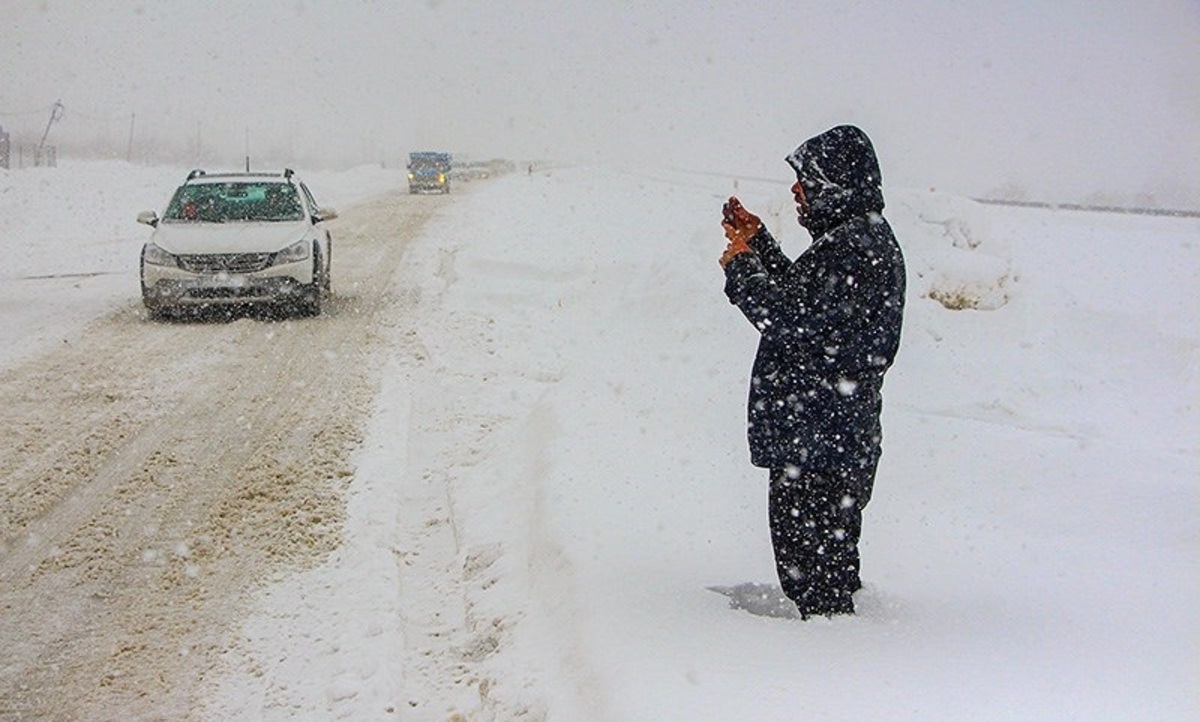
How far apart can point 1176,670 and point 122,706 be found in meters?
3.89

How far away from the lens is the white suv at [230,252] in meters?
10.8

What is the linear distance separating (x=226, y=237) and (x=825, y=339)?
923cm

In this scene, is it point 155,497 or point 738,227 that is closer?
point 738,227

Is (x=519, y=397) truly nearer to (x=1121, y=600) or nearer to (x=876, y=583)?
(x=876, y=583)

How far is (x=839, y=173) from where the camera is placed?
141 inches

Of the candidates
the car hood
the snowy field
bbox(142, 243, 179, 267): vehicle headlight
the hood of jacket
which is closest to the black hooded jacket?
the hood of jacket

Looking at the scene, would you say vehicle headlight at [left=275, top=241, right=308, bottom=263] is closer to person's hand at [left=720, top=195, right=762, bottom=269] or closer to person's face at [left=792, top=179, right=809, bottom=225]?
person's hand at [left=720, top=195, right=762, bottom=269]

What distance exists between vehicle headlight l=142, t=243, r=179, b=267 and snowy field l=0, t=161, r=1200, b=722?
118 centimetres

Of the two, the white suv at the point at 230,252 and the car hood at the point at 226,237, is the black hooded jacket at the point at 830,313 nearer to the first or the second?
the white suv at the point at 230,252

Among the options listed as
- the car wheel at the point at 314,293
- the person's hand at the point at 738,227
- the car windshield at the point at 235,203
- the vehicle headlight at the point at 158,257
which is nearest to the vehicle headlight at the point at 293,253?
the car wheel at the point at 314,293

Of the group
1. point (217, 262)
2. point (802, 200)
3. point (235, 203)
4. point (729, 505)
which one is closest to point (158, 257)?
point (217, 262)

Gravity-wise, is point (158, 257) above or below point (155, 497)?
above

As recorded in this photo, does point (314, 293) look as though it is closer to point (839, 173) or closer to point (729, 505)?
point (729, 505)

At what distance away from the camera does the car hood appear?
35.7 ft
